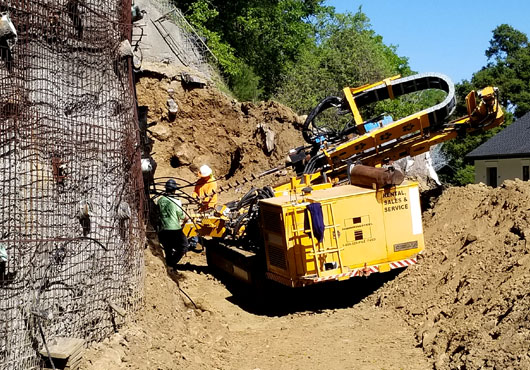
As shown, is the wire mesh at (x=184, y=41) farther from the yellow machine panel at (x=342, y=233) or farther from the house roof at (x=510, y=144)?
the house roof at (x=510, y=144)

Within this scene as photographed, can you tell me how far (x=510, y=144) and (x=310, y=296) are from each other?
28.2 metres

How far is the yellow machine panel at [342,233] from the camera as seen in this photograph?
35.0ft

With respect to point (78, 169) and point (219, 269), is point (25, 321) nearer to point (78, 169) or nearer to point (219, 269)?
point (78, 169)

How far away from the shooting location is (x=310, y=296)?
476 inches

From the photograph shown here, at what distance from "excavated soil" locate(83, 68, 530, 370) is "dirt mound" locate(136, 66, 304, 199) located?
7086mm

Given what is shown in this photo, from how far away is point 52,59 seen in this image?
7.60 meters

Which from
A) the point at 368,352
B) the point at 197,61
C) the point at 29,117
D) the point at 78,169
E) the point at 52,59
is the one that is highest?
the point at 197,61

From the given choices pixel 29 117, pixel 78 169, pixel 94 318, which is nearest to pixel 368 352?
pixel 94 318

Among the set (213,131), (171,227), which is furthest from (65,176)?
(213,131)

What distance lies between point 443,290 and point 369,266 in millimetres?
1298

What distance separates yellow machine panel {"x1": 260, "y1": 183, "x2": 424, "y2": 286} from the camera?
1068 cm

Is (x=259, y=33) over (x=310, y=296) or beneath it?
over

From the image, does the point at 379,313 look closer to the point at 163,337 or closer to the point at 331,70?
the point at 163,337

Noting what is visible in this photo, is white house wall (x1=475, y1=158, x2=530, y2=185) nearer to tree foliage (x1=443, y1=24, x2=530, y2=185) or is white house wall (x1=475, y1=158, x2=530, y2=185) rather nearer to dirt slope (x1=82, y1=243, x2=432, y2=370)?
tree foliage (x1=443, y1=24, x2=530, y2=185)
